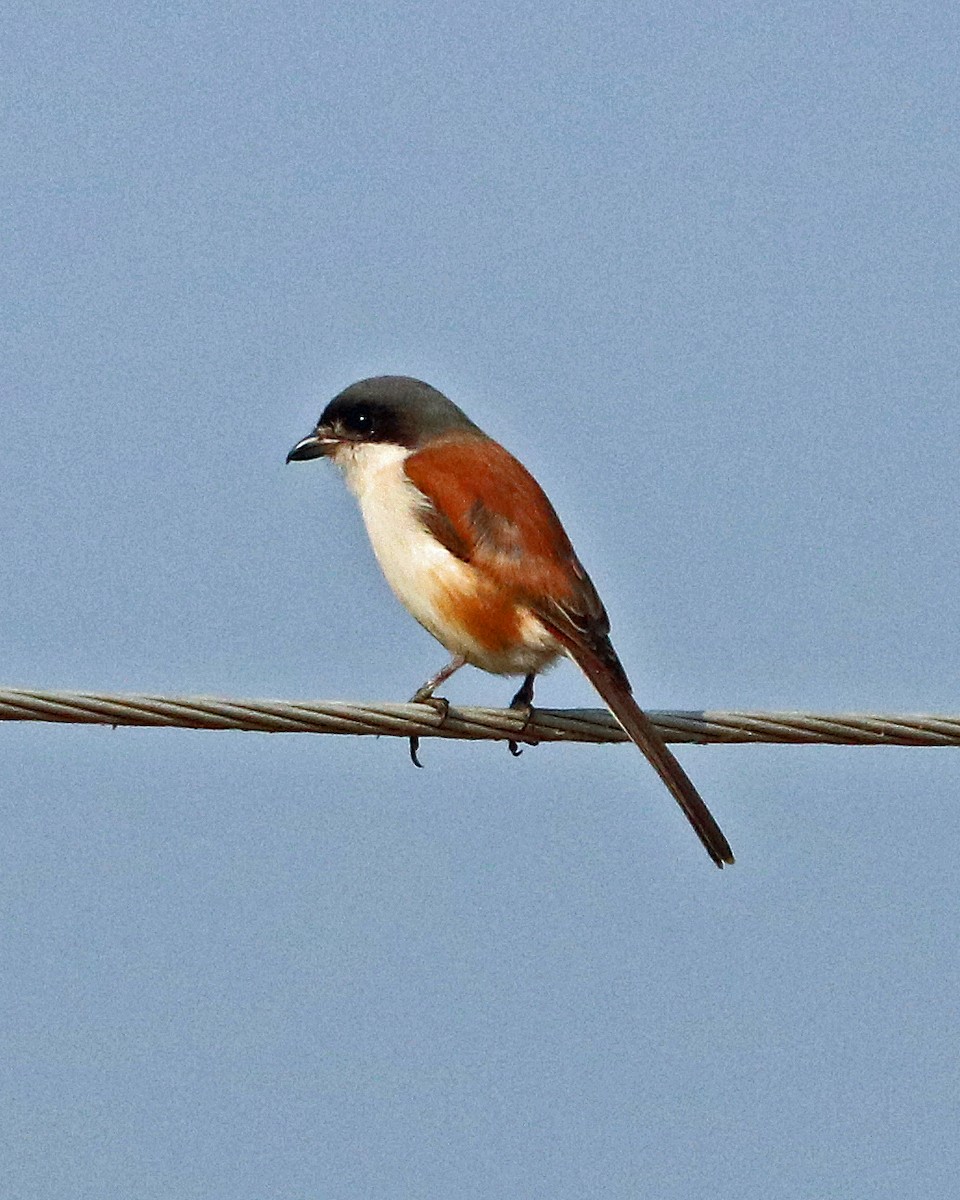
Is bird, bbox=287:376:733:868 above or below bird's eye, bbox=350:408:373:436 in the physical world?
below

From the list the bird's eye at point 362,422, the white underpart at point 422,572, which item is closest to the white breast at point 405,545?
the white underpart at point 422,572

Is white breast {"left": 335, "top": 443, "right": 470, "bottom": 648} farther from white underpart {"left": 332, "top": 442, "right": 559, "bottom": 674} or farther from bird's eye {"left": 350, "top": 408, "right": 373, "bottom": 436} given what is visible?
bird's eye {"left": 350, "top": 408, "right": 373, "bottom": 436}

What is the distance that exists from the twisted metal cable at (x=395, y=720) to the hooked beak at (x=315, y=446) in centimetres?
183

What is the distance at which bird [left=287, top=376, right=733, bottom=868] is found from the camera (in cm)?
657

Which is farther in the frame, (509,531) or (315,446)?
(315,446)

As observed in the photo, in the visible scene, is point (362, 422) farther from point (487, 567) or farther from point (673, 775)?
point (673, 775)

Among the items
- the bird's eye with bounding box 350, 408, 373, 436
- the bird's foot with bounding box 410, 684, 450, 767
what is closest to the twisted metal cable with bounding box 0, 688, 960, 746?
the bird's foot with bounding box 410, 684, 450, 767

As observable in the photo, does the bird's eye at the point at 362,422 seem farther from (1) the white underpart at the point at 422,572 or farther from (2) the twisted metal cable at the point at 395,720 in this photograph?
(2) the twisted metal cable at the point at 395,720

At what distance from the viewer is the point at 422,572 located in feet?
22.3

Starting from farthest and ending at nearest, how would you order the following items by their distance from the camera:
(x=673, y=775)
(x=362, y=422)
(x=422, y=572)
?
(x=362, y=422) → (x=422, y=572) → (x=673, y=775)

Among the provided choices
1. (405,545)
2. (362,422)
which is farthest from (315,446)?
(405,545)

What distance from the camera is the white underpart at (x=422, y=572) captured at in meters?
6.70

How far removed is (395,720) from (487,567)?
1.46 m

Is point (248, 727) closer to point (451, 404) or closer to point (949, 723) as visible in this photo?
point (949, 723)
